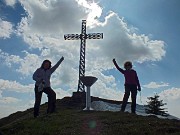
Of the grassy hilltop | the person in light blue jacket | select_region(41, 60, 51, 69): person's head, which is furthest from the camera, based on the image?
select_region(41, 60, 51, 69): person's head

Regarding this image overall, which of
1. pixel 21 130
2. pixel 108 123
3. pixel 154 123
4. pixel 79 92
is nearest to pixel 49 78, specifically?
pixel 21 130

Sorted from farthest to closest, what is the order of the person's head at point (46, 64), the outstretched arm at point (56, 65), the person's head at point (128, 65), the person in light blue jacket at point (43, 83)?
the person's head at point (128, 65)
the outstretched arm at point (56, 65)
the person's head at point (46, 64)
the person in light blue jacket at point (43, 83)

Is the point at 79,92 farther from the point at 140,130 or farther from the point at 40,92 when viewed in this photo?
the point at 140,130

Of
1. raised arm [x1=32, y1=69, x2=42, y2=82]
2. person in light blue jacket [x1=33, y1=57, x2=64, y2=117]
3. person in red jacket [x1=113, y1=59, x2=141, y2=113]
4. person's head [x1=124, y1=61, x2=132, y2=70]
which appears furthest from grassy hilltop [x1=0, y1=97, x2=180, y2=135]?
person's head [x1=124, y1=61, x2=132, y2=70]

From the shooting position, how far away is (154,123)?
35.2ft

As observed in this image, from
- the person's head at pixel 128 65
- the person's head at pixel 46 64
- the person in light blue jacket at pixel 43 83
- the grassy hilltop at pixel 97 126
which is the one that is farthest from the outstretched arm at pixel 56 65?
the person's head at pixel 128 65

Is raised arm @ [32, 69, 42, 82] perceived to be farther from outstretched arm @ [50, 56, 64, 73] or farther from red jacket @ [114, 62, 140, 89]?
red jacket @ [114, 62, 140, 89]

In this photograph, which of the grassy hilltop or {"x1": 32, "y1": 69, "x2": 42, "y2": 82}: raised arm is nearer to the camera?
the grassy hilltop

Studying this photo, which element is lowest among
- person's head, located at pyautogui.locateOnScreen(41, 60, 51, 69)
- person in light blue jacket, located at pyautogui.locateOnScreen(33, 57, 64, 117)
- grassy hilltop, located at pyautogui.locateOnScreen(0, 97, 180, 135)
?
grassy hilltop, located at pyautogui.locateOnScreen(0, 97, 180, 135)

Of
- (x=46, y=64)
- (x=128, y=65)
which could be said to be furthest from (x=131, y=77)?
(x=46, y=64)

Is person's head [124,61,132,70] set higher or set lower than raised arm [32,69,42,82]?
higher

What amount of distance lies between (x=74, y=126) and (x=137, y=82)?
186 inches

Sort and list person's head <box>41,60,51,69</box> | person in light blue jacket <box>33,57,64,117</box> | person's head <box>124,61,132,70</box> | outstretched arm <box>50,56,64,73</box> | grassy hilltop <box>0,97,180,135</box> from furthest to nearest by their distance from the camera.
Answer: person's head <box>124,61,132,70</box>, outstretched arm <box>50,56,64,73</box>, person's head <box>41,60,51,69</box>, person in light blue jacket <box>33,57,64,117</box>, grassy hilltop <box>0,97,180,135</box>

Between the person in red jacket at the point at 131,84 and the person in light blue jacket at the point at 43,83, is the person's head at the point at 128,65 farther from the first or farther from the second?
the person in light blue jacket at the point at 43,83
